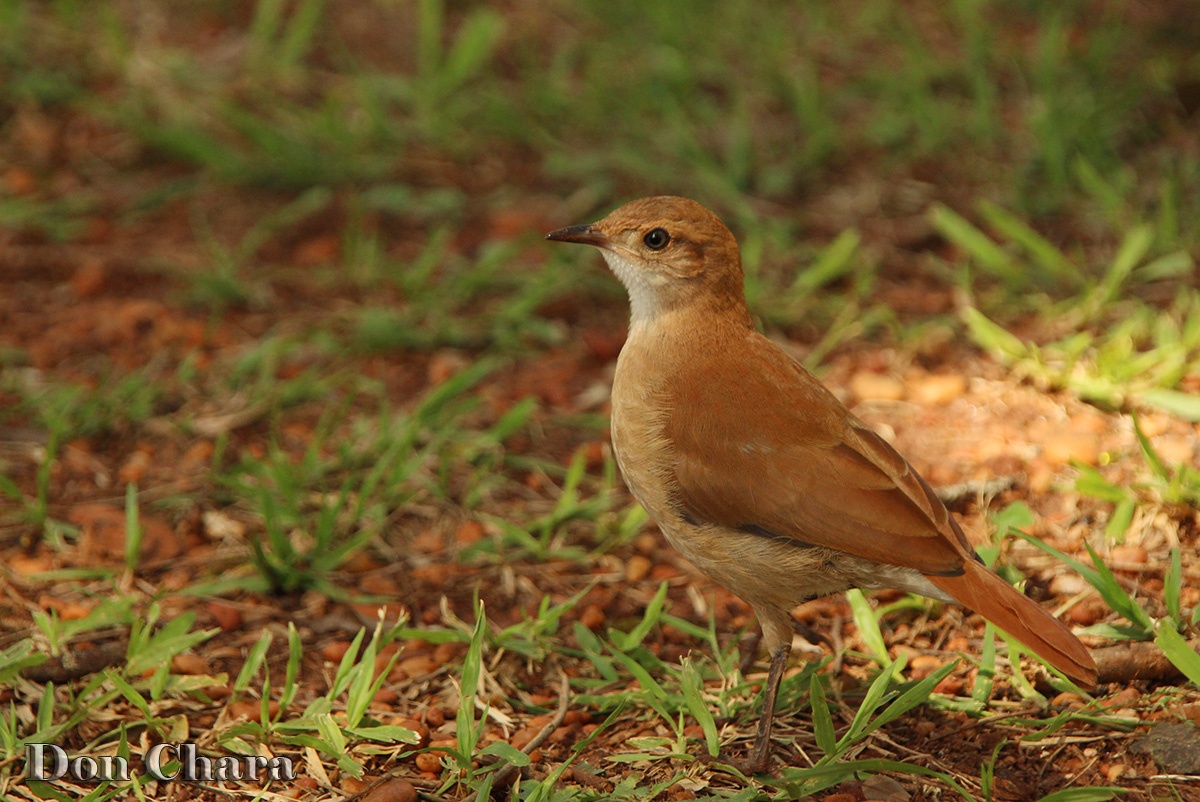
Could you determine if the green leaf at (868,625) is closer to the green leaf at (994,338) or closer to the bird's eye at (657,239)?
the bird's eye at (657,239)

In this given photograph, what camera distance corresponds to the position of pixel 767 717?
370 cm

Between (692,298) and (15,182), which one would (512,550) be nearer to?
(692,298)

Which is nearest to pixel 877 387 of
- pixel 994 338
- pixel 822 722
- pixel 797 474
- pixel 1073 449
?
pixel 994 338

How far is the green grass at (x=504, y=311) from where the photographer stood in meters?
3.91

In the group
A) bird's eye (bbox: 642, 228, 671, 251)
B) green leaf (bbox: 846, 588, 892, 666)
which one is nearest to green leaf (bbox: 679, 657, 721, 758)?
green leaf (bbox: 846, 588, 892, 666)

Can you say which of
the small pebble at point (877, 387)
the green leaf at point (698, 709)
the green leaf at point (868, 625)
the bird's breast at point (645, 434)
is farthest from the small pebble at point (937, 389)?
the green leaf at point (698, 709)

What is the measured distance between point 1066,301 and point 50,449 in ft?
13.6

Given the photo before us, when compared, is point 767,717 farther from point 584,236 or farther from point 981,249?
point 981,249

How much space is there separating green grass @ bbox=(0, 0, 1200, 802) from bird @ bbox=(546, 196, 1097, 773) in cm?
28

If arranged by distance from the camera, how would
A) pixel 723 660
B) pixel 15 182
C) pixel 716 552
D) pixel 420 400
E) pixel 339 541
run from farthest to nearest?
pixel 15 182 < pixel 420 400 < pixel 339 541 < pixel 723 660 < pixel 716 552

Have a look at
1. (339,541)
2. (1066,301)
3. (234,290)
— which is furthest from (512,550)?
(1066,301)

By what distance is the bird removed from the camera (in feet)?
12.0

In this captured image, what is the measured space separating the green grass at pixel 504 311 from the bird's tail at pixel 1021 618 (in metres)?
0.24

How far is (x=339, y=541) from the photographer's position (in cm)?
471
